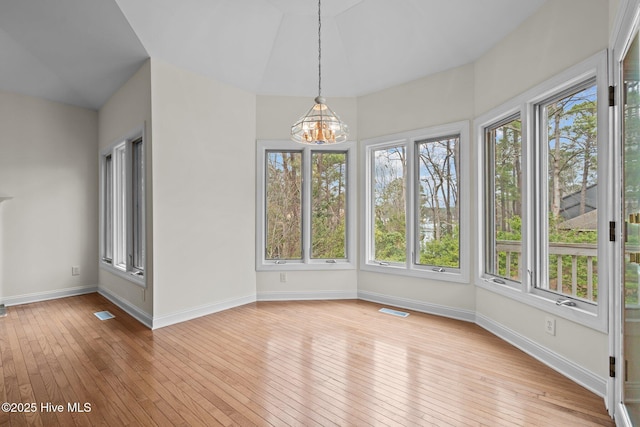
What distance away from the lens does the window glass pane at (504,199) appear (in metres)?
3.18

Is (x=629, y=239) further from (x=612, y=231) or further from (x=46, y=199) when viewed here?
(x=46, y=199)

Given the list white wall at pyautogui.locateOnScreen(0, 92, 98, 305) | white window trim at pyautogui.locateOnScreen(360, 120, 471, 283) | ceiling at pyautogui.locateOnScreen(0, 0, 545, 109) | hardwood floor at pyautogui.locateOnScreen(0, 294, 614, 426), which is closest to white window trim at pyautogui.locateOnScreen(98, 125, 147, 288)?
white wall at pyautogui.locateOnScreen(0, 92, 98, 305)

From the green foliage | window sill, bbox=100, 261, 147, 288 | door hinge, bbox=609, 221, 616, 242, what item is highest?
door hinge, bbox=609, 221, 616, 242

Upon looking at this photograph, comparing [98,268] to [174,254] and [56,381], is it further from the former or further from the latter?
[56,381]

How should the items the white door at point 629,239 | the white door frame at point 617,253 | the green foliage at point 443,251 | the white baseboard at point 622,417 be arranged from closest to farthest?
the white door at point 629,239 → the white baseboard at point 622,417 → the white door frame at point 617,253 → the green foliage at point 443,251

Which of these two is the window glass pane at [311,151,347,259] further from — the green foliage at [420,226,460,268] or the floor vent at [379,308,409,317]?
the green foliage at [420,226,460,268]

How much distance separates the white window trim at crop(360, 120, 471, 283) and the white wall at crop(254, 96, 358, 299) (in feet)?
1.14

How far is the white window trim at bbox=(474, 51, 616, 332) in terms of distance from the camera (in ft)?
7.15

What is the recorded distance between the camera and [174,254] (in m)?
3.73

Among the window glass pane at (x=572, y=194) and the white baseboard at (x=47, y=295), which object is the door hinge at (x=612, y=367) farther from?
the white baseboard at (x=47, y=295)

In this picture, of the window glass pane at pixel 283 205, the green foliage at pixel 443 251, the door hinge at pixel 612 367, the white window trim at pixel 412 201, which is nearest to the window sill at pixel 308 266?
the window glass pane at pixel 283 205

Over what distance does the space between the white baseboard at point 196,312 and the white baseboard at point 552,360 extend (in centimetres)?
294

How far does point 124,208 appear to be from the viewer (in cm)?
470

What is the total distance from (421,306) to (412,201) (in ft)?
4.30
